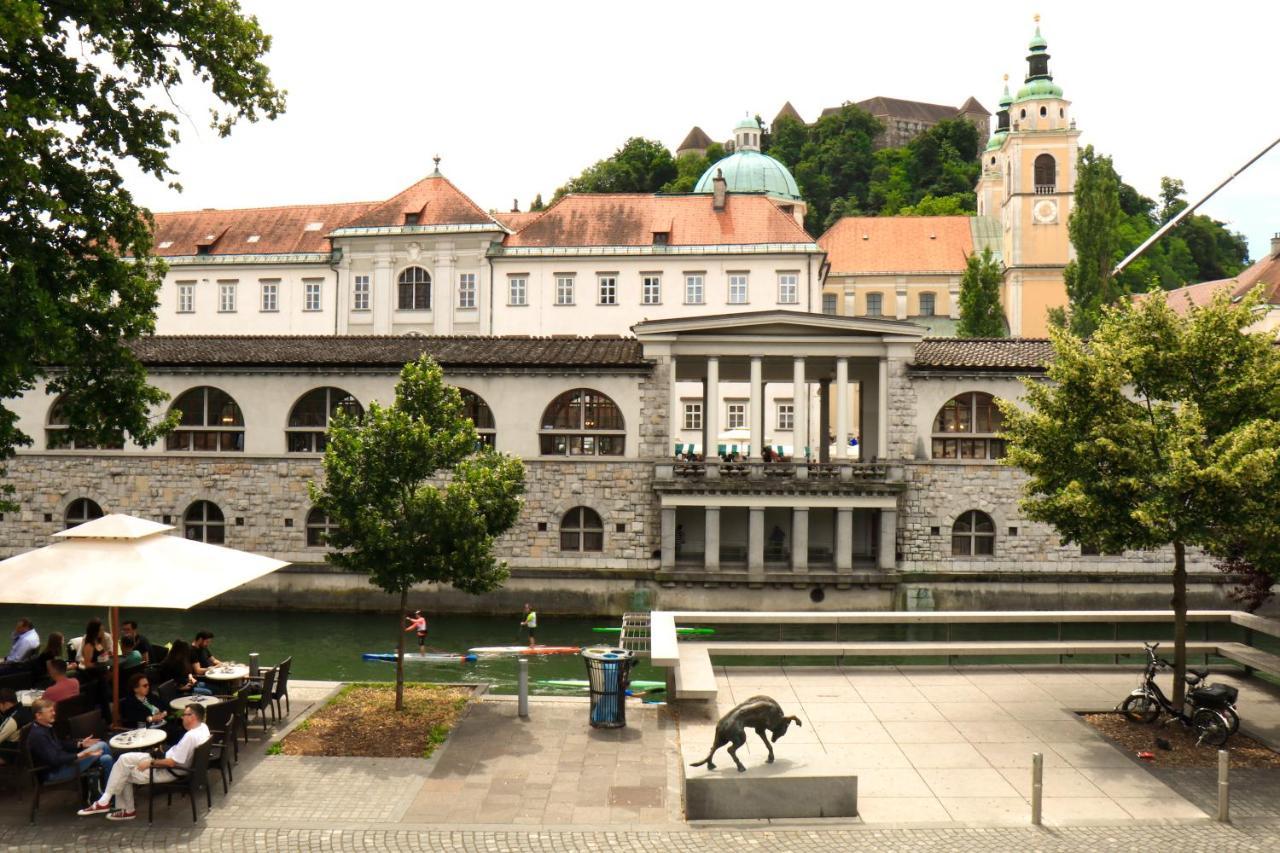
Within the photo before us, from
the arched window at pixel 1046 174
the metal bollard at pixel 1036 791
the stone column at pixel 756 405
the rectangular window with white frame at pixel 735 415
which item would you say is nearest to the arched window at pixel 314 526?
the stone column at pixel 756 405

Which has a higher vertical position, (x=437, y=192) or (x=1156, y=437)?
(x=437, y=192)

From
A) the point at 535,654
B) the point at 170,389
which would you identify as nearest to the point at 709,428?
the point at 535,654

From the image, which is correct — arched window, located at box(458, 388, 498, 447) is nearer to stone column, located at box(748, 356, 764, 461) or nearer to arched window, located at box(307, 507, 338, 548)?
arched window, located at box(307, 507, 338, 548)

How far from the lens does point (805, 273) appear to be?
58.4 m

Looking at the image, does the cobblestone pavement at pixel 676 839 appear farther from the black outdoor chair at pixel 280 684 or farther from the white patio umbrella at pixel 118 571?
the black outdoor chair at pixel 280 684

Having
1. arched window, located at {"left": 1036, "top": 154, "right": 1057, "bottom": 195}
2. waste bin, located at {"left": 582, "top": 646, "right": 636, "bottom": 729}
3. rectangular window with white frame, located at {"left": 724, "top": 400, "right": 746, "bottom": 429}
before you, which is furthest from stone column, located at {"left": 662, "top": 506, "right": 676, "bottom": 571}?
arched window, located at {"left": 1036, "top": 154, "right": 1057, "bottom": 195}

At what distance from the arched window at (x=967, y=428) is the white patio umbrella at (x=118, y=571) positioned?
968 inches

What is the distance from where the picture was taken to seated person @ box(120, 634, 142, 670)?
16.1m

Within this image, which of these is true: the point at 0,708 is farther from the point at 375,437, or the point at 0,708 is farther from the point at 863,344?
the point at 863,344

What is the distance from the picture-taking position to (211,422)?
3544 cm

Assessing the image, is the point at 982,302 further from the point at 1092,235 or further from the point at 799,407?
the point at 799,407

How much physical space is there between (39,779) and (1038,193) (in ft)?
285

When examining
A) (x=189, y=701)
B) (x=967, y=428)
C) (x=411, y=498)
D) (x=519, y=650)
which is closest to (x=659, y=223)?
(x=967, y=428)

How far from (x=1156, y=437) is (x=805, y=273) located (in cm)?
4390
